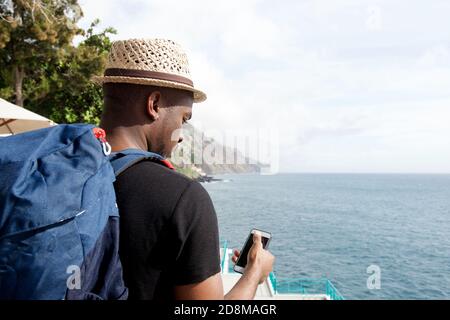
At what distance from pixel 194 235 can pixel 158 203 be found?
7.9 inches

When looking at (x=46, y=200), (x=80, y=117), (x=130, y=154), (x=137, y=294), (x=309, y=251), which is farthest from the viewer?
(x=309, y=251)

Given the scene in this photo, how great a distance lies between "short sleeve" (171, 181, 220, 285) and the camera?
172 centimetres

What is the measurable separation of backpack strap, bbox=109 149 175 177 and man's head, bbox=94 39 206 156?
149mm

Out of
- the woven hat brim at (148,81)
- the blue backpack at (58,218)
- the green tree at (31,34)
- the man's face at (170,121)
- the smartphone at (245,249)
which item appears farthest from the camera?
the green tree at (31,34)

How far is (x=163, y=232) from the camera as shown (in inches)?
69.0

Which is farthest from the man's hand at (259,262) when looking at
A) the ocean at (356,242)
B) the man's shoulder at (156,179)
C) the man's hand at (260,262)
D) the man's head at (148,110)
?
the ocean at (356,242)

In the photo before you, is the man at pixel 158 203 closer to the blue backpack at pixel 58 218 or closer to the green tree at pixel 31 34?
the blue backpack at pixel 58 218

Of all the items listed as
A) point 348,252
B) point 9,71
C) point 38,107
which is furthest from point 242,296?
point 348,252

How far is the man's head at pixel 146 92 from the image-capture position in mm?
2074

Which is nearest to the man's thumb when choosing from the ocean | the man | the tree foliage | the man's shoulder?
the man

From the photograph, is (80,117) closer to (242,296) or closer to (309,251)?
(242,296)

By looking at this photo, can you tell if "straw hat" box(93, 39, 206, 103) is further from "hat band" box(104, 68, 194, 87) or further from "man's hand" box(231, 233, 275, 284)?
"man's hand" box(231, 233, 275, 284)

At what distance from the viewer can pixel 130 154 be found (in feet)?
6.44
